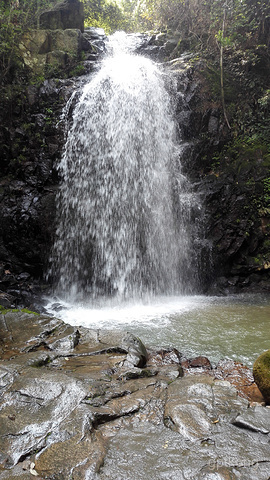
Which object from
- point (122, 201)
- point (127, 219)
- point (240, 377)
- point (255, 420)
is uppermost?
point (122, 201)

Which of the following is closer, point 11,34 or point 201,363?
point 201,363

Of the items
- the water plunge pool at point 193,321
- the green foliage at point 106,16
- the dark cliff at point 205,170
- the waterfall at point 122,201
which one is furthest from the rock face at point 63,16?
the water plunge pool at point 193,321

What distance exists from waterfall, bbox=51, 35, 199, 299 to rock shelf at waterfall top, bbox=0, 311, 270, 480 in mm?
5028

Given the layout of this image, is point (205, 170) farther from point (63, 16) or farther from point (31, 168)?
point (63, 16)

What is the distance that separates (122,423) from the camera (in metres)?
2.24

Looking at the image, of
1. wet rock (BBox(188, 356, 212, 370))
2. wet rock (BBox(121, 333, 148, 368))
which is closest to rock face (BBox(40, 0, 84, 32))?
wet rock (BBox(121, 333, 148, 368))

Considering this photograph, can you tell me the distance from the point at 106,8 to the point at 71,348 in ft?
80.5

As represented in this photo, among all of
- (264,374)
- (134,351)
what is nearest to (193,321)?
(134,351)

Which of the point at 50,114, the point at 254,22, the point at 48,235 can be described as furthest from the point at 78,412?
the point at 254,22

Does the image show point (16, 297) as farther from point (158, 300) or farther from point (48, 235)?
point (158, 300)

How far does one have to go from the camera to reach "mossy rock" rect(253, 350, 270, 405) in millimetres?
2781

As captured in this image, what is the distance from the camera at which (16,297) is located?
24.3ft

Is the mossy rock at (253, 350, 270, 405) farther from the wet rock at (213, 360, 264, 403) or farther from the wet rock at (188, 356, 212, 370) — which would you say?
the wet rock at (188, 356, 212, 370)

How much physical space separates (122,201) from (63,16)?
34.5ft
